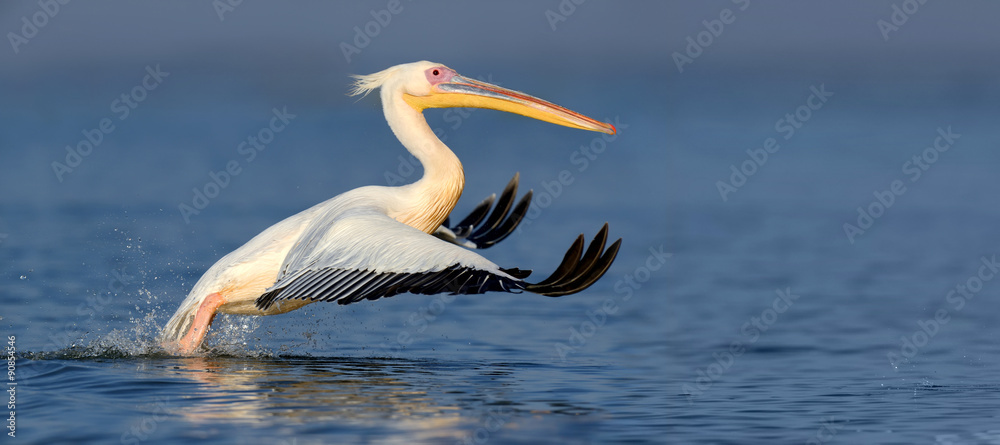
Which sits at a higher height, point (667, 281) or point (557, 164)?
point (557, 164)

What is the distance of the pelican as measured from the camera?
6215mm

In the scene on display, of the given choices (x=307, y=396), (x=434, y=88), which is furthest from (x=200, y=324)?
(x=434, y=88)

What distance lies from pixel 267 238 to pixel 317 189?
940 centimetres

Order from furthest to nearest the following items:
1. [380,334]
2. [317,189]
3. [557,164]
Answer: [557,164] < [317,189] < [380,334]

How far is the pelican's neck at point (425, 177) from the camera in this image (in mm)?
7723

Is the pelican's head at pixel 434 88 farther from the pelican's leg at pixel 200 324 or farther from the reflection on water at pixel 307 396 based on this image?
the reflection on water at pixel 307 396

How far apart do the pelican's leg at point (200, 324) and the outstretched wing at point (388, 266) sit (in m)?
0.46

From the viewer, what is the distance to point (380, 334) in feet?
28.4

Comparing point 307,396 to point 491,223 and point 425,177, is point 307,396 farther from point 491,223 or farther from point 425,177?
point 491,223

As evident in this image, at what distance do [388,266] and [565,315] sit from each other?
305 cm

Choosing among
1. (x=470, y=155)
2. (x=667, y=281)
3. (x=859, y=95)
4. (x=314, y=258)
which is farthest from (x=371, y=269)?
(x=859, y=95)

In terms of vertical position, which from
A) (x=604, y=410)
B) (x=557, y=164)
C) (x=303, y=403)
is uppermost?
(x=557, y=164)

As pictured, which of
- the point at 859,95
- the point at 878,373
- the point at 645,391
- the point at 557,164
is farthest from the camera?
the point at 859,95

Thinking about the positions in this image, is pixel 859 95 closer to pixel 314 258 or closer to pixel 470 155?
pixel 470 155
